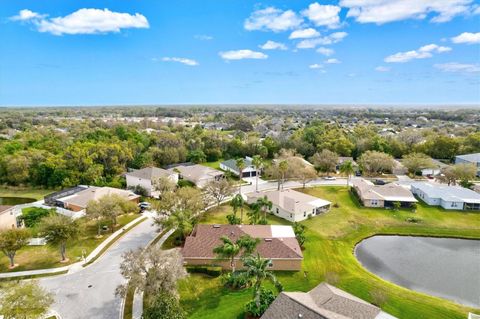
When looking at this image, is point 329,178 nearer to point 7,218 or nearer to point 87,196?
point 87,196

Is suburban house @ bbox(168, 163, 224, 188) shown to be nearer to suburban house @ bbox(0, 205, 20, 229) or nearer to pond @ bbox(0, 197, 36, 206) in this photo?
pond @ bbox(0, 197, 36, 206)

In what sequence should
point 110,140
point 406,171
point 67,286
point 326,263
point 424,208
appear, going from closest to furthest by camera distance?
point 67,286
point 326,263
point 424,208
point 406,171
point 110,140

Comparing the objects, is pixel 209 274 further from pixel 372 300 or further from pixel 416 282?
pixel 416 282

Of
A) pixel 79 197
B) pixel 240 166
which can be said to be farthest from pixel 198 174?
pixel 79 197

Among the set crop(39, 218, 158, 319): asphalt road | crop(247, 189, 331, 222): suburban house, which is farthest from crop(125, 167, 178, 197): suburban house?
crop(39, 218, 158, 319): asphalt road

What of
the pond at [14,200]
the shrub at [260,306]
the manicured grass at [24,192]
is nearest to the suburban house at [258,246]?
the shrub at [260,306]

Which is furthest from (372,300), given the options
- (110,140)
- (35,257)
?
(110,140)
